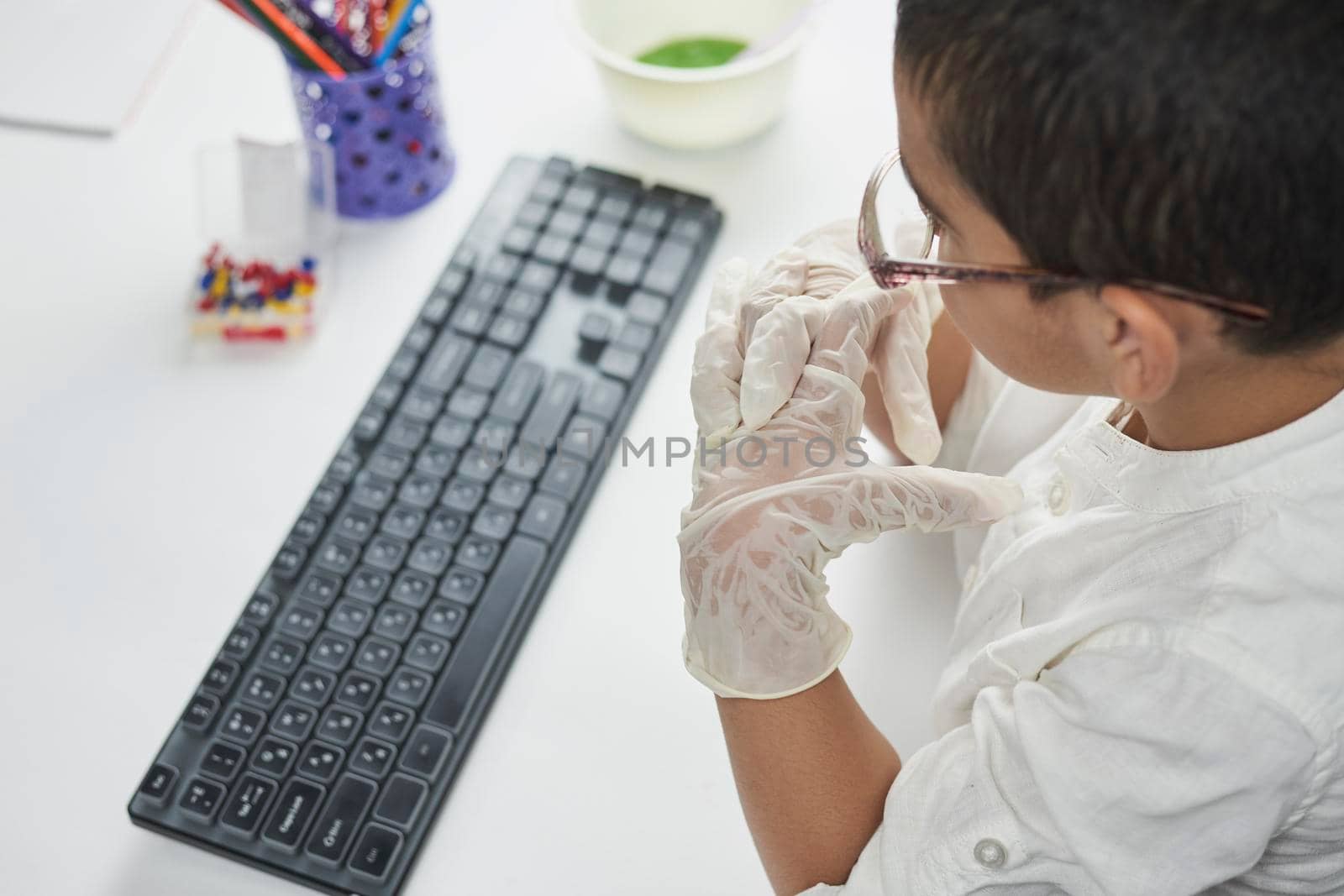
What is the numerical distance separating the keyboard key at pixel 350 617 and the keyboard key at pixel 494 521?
89mm

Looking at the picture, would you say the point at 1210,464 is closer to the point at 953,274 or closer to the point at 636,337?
the point at 953,274

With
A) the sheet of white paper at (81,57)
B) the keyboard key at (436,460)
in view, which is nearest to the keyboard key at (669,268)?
the keyboard key at (436,460)

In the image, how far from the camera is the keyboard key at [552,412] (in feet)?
2.87

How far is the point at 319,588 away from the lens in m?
0.80

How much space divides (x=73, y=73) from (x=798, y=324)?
0.81m

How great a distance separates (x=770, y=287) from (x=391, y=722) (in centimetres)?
37

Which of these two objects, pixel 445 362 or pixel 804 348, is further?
pixel 445 362

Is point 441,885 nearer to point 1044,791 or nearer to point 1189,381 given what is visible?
point 1044,791

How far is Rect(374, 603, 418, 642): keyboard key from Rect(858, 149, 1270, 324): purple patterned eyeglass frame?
36 cm

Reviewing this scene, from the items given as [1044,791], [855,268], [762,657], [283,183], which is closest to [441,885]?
[762,657]

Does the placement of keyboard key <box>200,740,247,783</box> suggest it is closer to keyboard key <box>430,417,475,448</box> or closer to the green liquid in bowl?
keyboard key <box>430,417,475,448</box>

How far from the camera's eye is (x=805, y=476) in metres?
0.71

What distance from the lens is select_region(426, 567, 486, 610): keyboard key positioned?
798 mm

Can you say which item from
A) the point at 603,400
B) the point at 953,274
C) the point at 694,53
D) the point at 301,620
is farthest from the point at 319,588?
the point at 694,53
